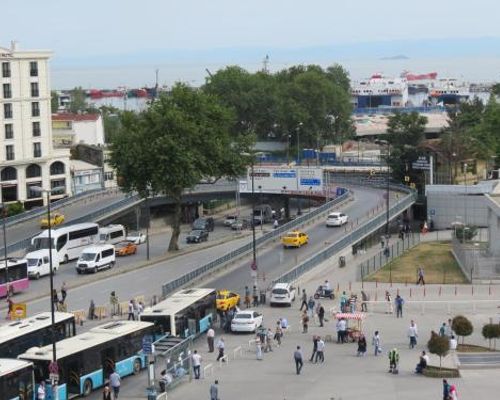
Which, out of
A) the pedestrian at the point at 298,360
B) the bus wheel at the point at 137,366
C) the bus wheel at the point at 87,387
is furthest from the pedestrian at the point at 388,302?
the bus wheel at the point at 87,387

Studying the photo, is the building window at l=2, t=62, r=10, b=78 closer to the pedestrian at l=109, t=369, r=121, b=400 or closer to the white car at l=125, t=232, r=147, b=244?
the white car at l=125, t=232, r=147, b=244

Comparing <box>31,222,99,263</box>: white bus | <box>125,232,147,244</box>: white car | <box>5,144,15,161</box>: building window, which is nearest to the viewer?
<box>31,222,99,263</box>: white bus

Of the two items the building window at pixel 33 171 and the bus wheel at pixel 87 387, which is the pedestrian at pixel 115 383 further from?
the building window at pixel 33 171

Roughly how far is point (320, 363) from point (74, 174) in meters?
60.1

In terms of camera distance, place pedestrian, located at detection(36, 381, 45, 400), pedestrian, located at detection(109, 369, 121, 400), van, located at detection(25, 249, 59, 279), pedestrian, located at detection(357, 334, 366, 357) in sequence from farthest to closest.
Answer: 1. van, located at detection(25, 249, 59, 279)
2. pedestrian, located at detection(357, 334, 366, 357)
3. pedestrian, located at detection(109, 369, 121, 400)
4. pedestrian, located at detection(36, 381, 45, 400)

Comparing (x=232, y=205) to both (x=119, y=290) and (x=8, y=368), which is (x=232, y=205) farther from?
(x=8, y=368)

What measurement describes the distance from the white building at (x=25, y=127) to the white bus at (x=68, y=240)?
1865 cm

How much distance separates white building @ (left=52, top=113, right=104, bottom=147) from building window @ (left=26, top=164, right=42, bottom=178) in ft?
76.0

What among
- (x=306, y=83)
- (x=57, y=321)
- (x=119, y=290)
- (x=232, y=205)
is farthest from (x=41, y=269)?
(x=306, y=83)

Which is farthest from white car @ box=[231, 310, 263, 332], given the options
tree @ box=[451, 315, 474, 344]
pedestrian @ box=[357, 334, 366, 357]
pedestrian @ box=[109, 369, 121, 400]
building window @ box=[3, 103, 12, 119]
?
building window @ box=[3, 103, 12, 119]

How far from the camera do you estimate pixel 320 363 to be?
40969 millimetres

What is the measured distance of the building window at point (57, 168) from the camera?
93.3 metres

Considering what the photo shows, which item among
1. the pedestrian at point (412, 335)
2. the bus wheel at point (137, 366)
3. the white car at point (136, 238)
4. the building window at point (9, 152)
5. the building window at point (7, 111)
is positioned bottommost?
the white car at point (136, 238)

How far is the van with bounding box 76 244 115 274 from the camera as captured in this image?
6266 cm
